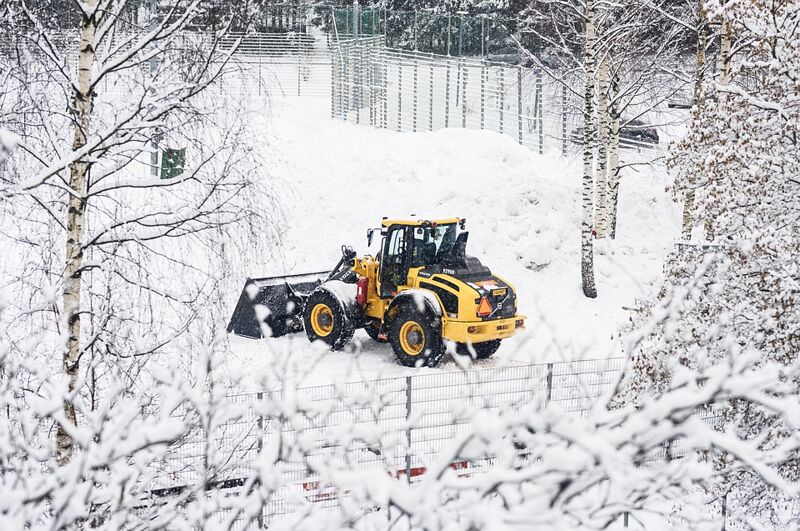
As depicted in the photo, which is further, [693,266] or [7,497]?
[693,266]

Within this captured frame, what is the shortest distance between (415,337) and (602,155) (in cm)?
738

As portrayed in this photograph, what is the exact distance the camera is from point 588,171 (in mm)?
18562

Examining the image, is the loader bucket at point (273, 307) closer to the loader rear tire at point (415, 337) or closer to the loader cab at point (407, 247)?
the loader cab at point (407, 247)

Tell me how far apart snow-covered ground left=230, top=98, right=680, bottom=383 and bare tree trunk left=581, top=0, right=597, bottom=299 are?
41 cm

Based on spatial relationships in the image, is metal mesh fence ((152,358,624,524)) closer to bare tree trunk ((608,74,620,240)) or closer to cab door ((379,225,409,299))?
cab door ((379,225,409,299))

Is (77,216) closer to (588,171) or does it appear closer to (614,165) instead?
(588,171)

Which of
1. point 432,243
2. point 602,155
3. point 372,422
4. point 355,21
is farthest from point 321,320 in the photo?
point 355,21

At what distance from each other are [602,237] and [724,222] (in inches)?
431

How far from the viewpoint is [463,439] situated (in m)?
3.34

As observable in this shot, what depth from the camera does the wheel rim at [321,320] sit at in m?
16.0

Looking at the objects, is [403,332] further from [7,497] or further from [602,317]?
[7,497]

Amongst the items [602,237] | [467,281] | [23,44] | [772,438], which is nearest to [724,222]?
[772,438]

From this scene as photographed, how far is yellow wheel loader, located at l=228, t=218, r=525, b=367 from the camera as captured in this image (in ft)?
48.5

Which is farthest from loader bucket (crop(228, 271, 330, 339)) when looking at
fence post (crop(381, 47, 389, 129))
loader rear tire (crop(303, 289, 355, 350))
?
fence post (crop(381, 47, 389, 129))
